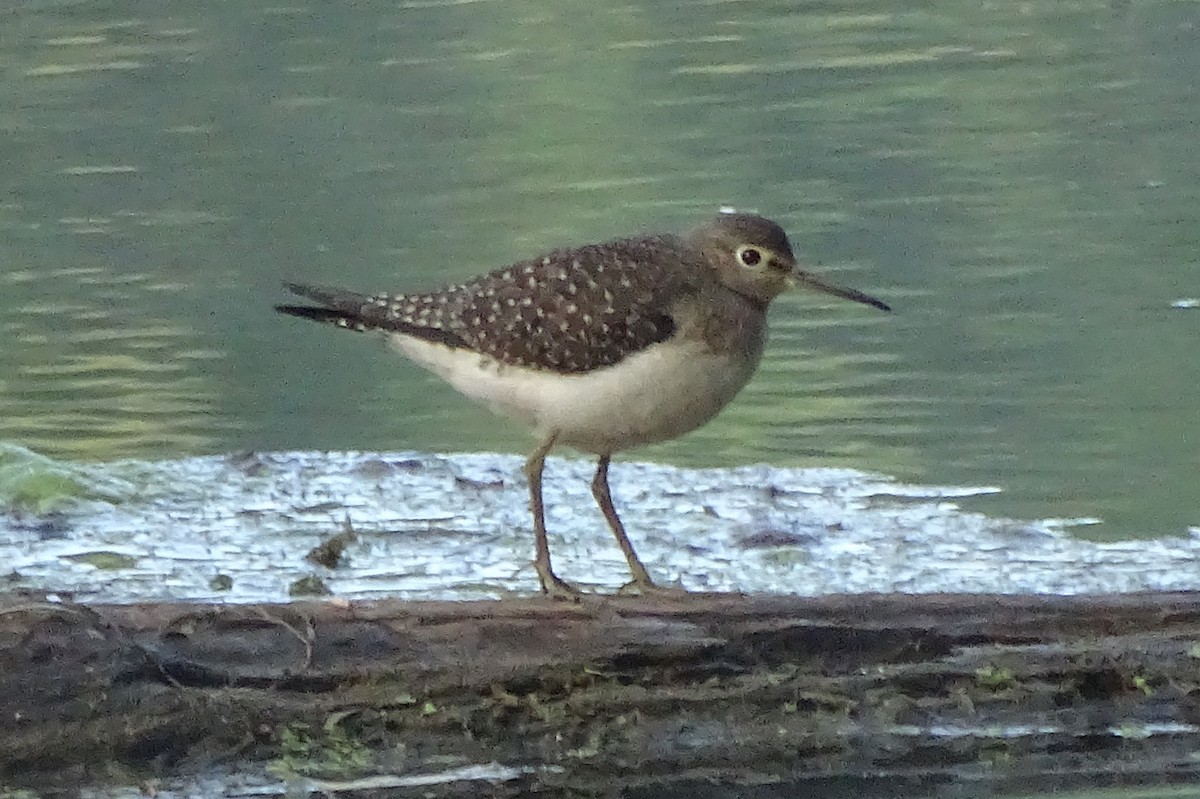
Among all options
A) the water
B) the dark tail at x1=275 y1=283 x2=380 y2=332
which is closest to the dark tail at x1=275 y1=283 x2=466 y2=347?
the dark tail at x1=275 y1=283 x2=380 y2=332

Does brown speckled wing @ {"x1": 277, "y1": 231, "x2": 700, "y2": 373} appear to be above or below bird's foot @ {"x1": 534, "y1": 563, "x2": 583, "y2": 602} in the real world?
above

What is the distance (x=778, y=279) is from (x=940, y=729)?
145cm

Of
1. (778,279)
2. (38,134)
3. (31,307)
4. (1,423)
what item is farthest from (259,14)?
(778,279)

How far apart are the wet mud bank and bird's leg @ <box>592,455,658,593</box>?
28.3 inches

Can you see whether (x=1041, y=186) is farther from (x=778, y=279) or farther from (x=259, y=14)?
(x=259, y=14)

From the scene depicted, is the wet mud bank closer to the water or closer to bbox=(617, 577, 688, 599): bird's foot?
bbox=(617, 577, 688, 599): bird's foot

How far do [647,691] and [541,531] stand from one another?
2.87 ft

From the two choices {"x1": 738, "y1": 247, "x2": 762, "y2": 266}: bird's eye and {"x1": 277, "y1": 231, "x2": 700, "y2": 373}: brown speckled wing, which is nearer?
{"x1": 277, "y1": 231, "x2": 700, "y2": 373}: brown speckled wing

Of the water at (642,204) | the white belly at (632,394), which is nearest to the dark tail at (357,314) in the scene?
the white belly at (632,394)

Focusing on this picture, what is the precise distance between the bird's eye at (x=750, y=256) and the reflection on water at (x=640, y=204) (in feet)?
5.05

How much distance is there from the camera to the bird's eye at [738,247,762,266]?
661cm

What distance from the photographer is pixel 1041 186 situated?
1252cm

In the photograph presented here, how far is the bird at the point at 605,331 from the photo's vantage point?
627 centimetres

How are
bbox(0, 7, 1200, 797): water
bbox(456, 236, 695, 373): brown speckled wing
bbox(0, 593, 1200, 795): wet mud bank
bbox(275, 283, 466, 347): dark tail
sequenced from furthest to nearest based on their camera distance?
1. bbox(0, 7, 1200, 797): water
2. bbox(275, 283, 466, 347): dark tail
3. bbox(456, 236, 695, 373): brown speckled wing
4. bbox(0, 593, 1200, 795): wet mud bank
